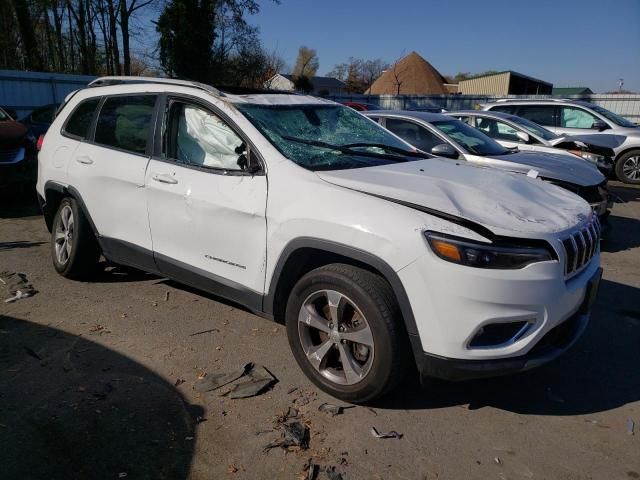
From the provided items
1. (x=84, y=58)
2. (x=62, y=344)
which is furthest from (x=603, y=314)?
(x=84, y=58)

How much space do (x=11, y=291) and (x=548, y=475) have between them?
442 centimetres

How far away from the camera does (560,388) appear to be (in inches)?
129

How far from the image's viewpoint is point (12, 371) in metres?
3.28

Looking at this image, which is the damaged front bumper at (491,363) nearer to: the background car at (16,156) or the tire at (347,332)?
the tire at (347,332)

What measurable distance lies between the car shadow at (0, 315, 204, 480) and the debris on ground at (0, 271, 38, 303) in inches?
34.8

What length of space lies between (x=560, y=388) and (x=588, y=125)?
10.7 metres

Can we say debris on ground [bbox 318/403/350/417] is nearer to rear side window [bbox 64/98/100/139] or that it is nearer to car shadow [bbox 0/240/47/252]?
rear side window [bbox 64/98/100/139]

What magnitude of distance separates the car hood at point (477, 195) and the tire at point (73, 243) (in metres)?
2.51

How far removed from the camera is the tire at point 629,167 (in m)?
12.0

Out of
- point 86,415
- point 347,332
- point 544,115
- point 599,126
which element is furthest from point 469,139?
point 599,126

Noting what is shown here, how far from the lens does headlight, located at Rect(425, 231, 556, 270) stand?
8.39 feet

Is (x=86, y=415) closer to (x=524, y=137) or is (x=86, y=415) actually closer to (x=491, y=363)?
(x=491, y=363)

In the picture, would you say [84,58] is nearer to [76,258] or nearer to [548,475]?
[76,258]

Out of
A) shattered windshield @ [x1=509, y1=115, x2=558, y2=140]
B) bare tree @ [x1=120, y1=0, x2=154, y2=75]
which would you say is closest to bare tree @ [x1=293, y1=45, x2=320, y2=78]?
bare tree @ [x1=120, y1=0, x2=154, y2=75]
